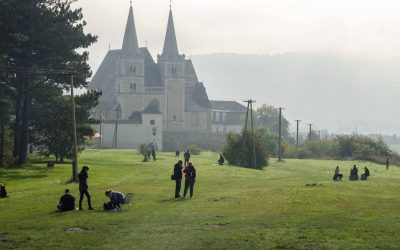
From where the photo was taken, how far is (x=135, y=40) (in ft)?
527

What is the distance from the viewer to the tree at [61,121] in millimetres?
54438

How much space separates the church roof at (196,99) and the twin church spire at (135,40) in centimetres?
1649

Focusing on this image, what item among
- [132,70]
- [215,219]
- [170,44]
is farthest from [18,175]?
[170,44]

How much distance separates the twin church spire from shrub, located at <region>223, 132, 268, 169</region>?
90153 millimetres

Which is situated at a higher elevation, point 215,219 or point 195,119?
point 195,119

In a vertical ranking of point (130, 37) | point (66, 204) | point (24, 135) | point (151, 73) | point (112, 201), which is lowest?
point (66, 204)

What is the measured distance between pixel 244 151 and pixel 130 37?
319 feet

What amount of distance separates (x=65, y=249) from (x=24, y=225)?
520 centimetres

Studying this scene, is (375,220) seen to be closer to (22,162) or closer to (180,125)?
(22,162)

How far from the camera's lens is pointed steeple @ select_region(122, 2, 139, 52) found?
154 m

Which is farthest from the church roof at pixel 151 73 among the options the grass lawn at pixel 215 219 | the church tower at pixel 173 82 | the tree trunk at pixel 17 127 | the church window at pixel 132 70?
the grass lawn at pixel 215 219

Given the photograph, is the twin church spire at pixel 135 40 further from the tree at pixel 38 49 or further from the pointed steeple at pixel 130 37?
the tree at pixel 38 49

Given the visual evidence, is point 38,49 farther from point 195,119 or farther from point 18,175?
point 195,119

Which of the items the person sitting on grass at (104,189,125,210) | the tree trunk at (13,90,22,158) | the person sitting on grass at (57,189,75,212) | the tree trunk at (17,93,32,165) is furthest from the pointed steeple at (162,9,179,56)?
the person sitting on grass at (104,189,125,210)
